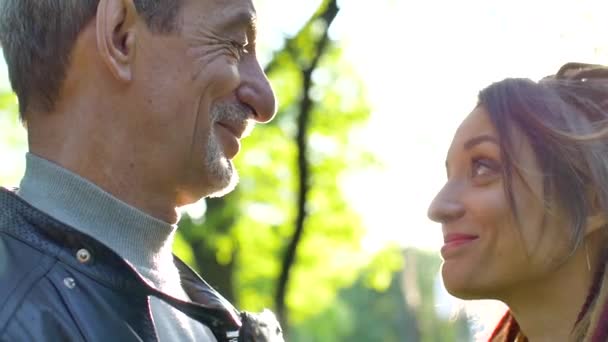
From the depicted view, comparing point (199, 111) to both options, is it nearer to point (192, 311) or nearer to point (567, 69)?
point (192, 311)

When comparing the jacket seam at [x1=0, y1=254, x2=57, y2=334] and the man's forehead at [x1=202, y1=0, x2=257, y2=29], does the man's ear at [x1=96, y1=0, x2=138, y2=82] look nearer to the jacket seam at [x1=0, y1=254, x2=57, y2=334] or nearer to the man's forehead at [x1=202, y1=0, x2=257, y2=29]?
the man's forehead at [x1=202, y1=0, x2=257, y2=29]

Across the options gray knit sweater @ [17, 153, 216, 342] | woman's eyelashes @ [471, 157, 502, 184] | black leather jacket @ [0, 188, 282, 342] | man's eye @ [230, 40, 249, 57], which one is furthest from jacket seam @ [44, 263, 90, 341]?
woman's eyelashes @ [471, 157, 502, 184]

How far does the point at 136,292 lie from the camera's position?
269 cm

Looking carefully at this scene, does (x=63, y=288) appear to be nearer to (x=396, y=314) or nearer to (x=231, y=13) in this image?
(x=231, y=13)

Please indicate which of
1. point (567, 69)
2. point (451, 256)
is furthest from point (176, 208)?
point (567, 69)

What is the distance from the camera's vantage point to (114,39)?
9.84 ft

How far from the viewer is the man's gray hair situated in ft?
9.73

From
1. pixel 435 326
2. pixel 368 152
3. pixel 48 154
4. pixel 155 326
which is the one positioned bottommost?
pixel 435 326

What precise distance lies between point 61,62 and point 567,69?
1.54 m

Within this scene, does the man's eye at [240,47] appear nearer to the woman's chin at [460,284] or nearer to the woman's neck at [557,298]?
the woman's chin at [460,284]

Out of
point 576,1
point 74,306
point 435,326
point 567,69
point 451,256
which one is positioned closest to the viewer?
point 74,306

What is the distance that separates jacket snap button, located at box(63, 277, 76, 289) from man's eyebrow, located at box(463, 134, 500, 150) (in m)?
1.23

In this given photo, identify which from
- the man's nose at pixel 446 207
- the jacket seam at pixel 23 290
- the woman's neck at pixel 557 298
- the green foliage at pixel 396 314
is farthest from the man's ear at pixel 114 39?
the green foliage at pixel 396 314

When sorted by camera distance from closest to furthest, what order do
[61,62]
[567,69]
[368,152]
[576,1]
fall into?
[61,62], [567,69], [576,1], [368,152]
